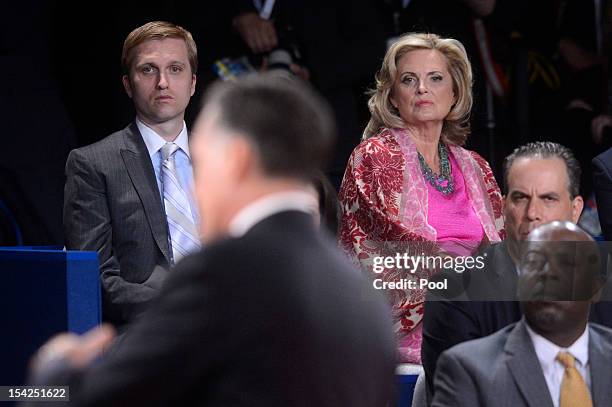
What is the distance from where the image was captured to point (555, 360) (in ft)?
7.59

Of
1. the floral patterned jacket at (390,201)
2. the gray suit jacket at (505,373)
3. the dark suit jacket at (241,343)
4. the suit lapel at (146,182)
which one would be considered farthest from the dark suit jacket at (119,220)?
the dark suit jacket at (241,343)

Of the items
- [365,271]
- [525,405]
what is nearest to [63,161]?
[365,271]

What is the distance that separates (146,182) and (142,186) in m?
0.02

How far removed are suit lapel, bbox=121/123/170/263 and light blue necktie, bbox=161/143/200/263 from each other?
2cm

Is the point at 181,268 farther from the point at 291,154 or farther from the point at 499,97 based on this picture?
the point at 499,97

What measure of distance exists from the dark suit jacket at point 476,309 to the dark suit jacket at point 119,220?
76cm

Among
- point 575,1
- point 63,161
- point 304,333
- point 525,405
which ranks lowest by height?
point 525,405

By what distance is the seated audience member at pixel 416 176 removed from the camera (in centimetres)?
305

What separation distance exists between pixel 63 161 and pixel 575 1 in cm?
190

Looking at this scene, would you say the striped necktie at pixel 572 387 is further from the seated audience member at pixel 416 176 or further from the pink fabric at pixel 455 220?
the pink fabric at pixel 455 220

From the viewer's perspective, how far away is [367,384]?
134cm

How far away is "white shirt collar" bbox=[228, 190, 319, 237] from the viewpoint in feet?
4.49

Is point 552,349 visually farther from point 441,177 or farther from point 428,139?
point 428,139

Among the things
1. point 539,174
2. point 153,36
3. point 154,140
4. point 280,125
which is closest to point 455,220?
point 539,174
